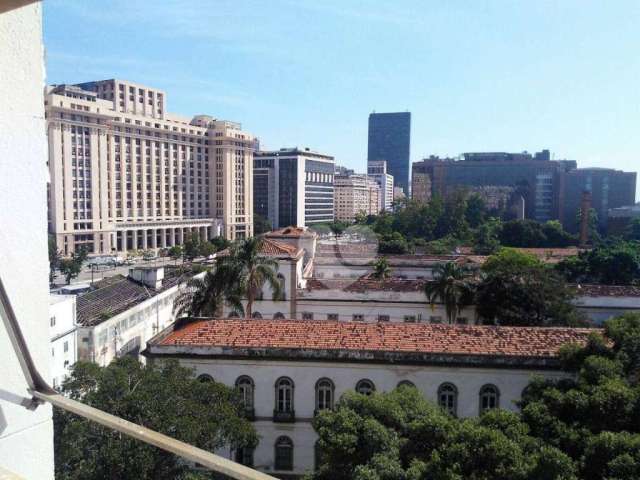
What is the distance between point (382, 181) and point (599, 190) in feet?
173

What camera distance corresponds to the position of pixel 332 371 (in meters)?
12.7

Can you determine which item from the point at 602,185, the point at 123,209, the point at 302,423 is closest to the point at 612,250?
the point at 302,423

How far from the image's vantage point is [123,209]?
56.9 m

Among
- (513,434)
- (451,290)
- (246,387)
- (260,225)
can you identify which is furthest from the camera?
(260,225)

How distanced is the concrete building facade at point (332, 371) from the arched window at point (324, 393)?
0.08 feet

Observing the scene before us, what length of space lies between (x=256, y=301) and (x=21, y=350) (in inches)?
740

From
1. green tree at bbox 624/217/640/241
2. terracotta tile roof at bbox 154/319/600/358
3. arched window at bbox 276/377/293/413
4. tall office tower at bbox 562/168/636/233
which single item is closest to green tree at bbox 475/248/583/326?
terracotta tile roof at bbox 154/319/600/358

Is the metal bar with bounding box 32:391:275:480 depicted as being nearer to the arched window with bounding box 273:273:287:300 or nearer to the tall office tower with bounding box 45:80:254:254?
the arched window with bounding box 273:273:287:300

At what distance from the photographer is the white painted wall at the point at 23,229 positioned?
5.84ft

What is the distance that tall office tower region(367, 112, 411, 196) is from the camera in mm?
177875

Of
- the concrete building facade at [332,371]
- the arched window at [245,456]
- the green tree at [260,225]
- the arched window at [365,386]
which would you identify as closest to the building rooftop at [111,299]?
the concrete building facade at [332,371]

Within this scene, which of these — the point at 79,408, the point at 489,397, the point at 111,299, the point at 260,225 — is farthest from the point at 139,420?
the point at 260,225

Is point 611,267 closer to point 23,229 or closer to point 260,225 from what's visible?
point 23,229

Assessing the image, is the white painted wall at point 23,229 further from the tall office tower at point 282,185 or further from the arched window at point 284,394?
the tall office tower at point 282,185
